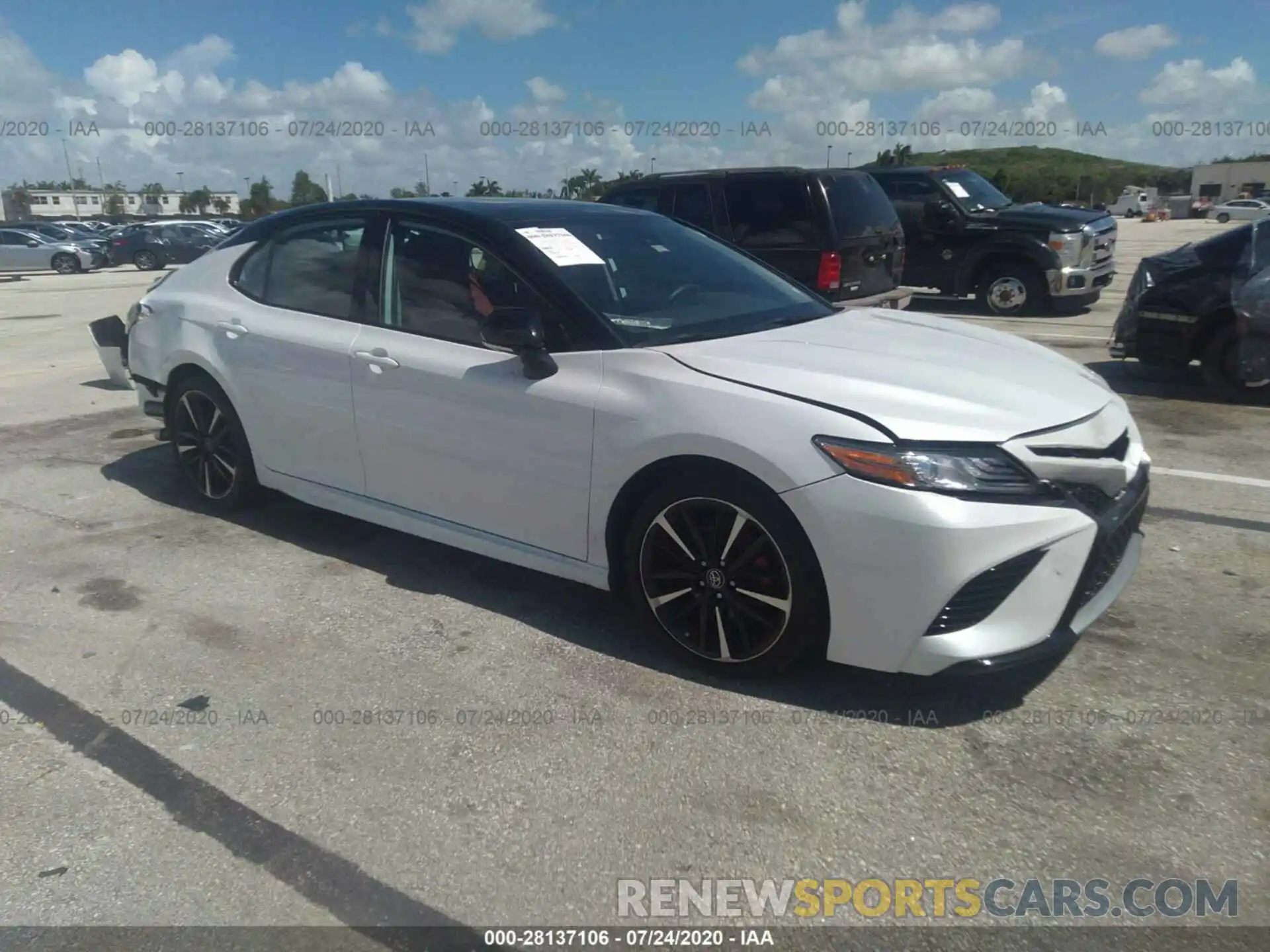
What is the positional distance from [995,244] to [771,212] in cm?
426

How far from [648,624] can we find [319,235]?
8.34ft

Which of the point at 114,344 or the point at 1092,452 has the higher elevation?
the point at 1092,452

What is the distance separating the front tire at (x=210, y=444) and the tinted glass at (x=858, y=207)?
233 inches

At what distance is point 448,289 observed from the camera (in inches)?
159

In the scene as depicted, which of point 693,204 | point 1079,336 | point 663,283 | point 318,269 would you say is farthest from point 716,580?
point 1079,336

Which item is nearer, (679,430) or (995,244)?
(679,430)

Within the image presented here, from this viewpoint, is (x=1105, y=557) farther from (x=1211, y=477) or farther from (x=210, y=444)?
(x=210, y=444)

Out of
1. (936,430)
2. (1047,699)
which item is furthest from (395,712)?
(1047,699)

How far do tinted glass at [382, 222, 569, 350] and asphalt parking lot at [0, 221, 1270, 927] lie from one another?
1138 mm

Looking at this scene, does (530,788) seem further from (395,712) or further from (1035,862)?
(1035,862)

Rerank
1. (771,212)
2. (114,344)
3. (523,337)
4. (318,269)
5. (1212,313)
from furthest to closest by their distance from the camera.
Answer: (771,212) < (1212,313) < (114,344) < (318,269) < (523,337)

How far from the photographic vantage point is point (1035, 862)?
8.15 feet

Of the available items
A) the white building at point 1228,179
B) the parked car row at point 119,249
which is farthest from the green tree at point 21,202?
the white building at point 1228,179

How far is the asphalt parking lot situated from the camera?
8.16 ft
